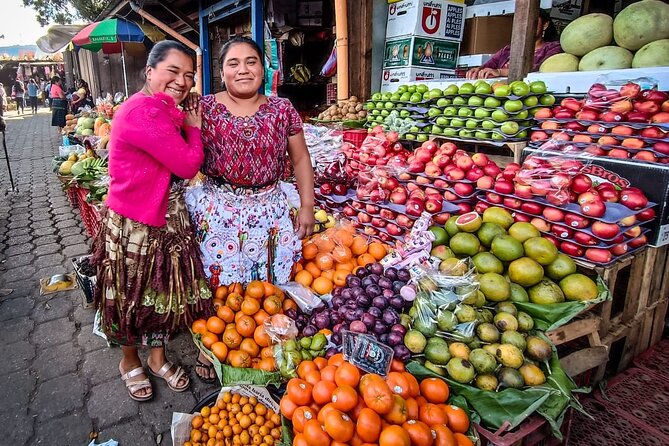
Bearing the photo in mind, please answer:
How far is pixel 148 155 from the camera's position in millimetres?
2055

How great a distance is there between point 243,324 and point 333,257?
84 cm

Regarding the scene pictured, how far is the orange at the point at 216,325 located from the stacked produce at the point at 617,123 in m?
2.60

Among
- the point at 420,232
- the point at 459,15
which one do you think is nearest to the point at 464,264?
the point at 420,232

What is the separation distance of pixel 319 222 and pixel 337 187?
42 centimetres

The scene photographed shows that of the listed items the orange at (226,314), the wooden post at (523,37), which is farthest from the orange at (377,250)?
the wooden post at (523,37)

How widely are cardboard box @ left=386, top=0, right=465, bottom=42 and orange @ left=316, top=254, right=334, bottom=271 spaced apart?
10.4ft

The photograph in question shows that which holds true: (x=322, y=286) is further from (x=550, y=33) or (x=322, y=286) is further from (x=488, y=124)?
(x=550, y=33)

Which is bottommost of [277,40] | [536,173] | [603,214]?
[603,214]

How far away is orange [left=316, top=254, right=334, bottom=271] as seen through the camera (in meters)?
2.87

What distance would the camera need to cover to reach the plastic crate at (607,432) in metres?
2.11

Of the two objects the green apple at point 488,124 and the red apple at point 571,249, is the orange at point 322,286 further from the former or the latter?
the green apple at point 488,124

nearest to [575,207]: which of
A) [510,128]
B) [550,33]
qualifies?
[510,128]

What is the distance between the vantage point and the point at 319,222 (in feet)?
11.5

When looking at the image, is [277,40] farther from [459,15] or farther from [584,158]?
[584,158]
